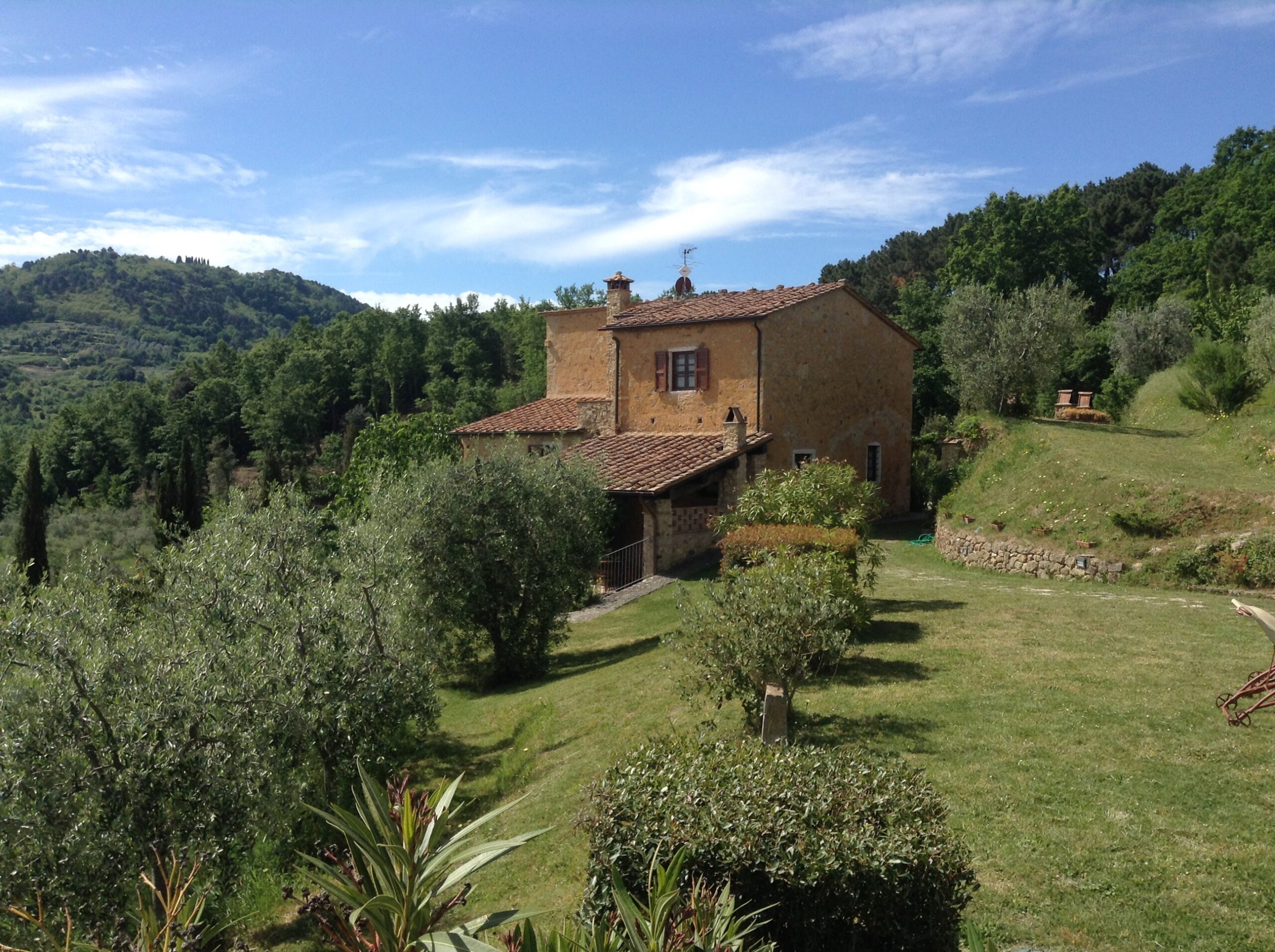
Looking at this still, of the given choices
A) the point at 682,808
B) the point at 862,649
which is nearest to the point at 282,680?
the point at 682,808

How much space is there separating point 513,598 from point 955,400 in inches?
1284

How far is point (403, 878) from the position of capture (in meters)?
3.71

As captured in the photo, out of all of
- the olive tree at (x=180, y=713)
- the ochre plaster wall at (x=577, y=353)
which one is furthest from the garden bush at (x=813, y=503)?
the ochre plaster wall at (x=577, y=353)

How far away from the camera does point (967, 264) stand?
5234 centimetres

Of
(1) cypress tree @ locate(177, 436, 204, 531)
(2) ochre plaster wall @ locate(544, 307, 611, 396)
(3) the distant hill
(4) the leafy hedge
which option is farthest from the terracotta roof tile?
(3) the distant hill

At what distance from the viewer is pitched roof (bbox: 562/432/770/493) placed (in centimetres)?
2191

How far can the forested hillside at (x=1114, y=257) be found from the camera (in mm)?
39875

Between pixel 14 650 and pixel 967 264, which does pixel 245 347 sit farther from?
pixel 14 650

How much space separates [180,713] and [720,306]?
871 inches

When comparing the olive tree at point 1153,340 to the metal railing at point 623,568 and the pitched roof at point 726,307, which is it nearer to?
the pitched roof at point 726,307

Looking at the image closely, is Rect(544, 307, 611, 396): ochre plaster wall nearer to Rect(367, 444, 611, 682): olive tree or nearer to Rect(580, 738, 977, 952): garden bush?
Rect(367, 444, 611, 682): olive tree

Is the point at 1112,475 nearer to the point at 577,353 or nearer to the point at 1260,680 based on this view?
the point at 1260,680

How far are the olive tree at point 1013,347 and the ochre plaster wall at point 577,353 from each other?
12.6 m

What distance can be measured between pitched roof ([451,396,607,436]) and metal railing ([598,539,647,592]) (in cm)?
700
